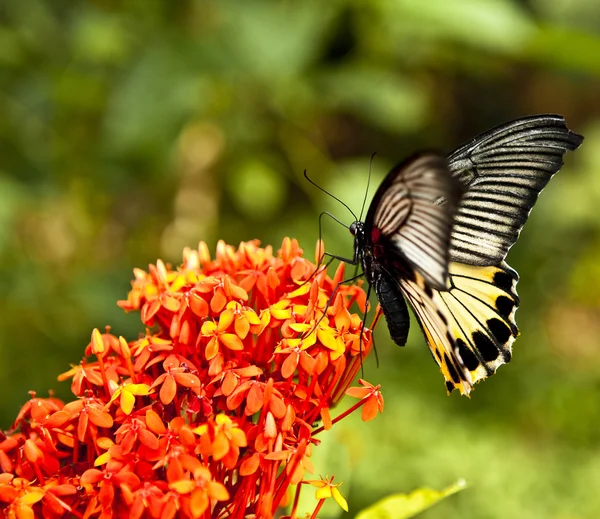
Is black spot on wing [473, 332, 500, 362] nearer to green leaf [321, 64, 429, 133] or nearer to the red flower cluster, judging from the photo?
the red flower cluster

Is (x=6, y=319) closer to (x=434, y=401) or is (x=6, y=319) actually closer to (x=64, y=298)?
(x=64, y=298)

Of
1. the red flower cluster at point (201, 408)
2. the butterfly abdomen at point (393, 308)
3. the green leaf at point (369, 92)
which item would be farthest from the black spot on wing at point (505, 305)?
the green leaf at point (369, 92)

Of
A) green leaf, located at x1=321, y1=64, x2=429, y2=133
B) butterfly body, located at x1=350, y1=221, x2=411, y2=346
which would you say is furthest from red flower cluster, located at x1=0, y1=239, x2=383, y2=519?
green leaf, located at x1=321, y1=64, x2=429, y2=133

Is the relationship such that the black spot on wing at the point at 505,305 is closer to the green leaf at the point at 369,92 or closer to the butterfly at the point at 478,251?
the butterfly at the point at 478,251

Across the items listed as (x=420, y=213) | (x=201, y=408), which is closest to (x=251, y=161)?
(x=420, y=213)

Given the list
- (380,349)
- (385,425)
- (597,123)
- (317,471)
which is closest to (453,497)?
(385,425)
